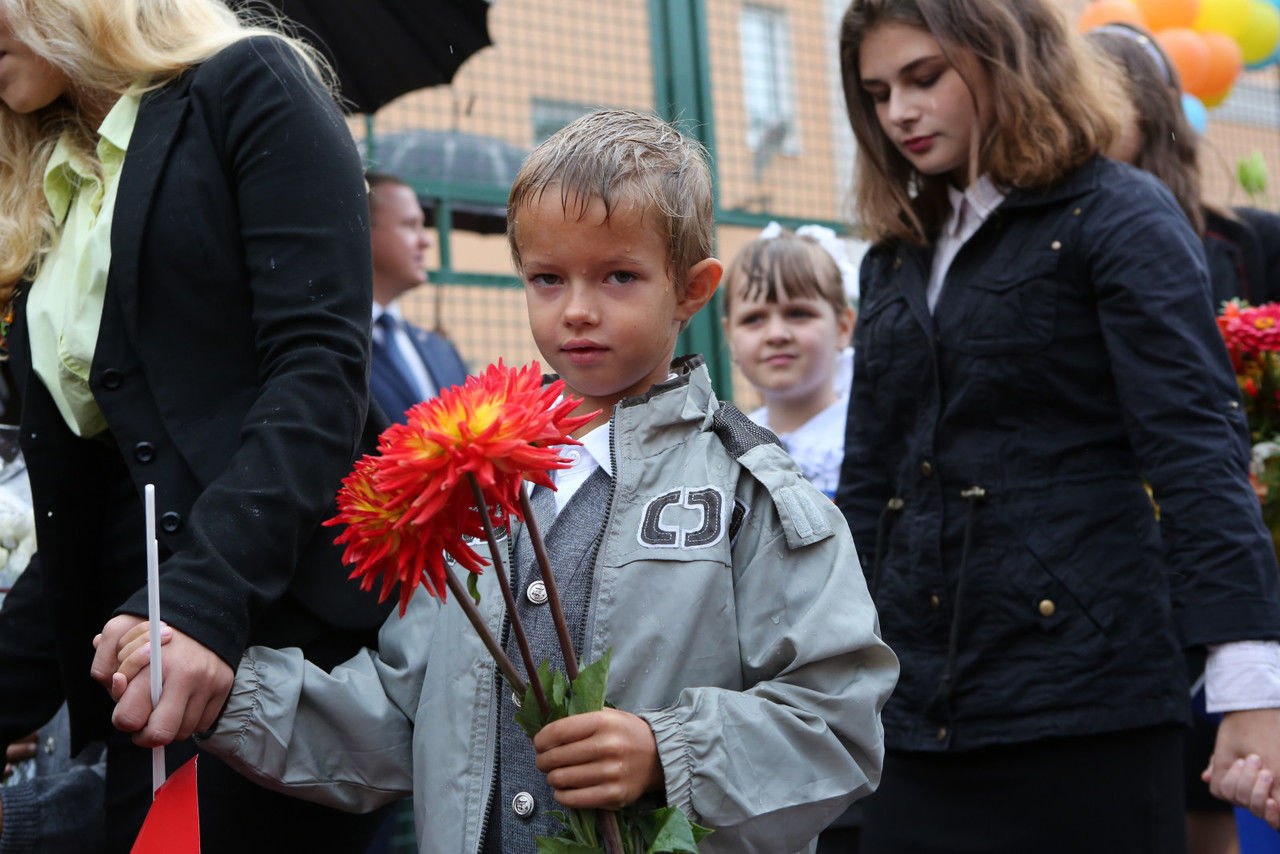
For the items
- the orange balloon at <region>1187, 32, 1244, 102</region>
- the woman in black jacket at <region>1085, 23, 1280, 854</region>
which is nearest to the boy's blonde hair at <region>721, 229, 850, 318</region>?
the woman in black jacket at <region>1085, 23, 1280, 854</region>

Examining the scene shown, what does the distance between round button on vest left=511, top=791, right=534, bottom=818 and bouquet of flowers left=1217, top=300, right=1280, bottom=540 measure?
205 centimetres

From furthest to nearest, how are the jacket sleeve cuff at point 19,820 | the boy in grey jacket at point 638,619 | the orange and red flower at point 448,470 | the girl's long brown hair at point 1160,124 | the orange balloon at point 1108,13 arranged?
the orange balloon at point 1108,13 → the girl's long brown hair at point 1160,124 → the jacket sleeve cuff at point 19,820 → the boy in grey jacket at point 638,619 → the orange and red flower at point 448,470

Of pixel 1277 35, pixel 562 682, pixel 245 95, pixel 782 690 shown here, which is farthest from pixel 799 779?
pixel 1277 35

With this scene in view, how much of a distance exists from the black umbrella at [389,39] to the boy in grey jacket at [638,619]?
5.47ft

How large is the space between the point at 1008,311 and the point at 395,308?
2720 mm

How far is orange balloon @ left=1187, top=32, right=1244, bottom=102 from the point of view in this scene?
19.2 feet

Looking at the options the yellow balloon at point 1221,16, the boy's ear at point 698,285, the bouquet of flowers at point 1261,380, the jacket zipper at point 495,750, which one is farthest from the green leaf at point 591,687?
the yellow balloon at point 1221,16

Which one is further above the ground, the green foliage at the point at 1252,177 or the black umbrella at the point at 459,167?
the black umbrella at the point at 459,167

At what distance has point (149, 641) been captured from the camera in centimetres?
135

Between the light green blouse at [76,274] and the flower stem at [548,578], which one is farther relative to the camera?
the light green blouse at [76,274]

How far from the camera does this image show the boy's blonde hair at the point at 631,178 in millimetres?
1631

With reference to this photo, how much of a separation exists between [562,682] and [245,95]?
874mm

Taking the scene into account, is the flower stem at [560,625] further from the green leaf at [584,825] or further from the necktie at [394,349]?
the necktie at [394,349]

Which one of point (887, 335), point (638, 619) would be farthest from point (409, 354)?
point (638, 619)
